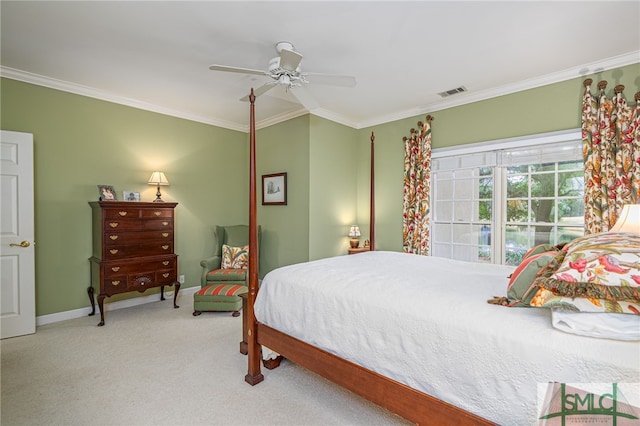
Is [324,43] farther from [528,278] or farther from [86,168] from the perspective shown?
[86,168]

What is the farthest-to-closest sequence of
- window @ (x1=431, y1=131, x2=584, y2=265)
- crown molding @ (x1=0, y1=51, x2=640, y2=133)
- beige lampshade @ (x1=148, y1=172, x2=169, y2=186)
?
1. beige lampshade @ (x1=148, y1=172, x2=169, y2=186)
2. window @ (x1=431, y1=131, x2=584, y2=265)
3. crown molding @ (x1=0, y1=51, x2=640, y2=133)

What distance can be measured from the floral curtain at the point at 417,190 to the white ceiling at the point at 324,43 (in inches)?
24.1

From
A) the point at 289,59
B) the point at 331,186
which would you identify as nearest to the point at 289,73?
the point at 289,59

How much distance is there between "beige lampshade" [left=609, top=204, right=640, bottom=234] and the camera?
232 centimetres

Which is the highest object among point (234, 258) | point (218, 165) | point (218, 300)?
point (218, 165)

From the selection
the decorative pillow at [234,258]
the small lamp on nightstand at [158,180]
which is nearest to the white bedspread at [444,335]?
the decorative pillow at [234,258]

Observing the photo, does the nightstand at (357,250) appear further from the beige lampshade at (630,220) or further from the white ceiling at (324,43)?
the beige lampshade at (630,220)

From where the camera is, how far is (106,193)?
146 inches

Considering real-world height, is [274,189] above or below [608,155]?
below

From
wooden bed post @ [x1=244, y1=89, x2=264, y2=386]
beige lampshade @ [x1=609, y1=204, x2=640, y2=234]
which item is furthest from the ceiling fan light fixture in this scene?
beige lampshade @ [x1=609, y1=204, x2=640, y2=234]

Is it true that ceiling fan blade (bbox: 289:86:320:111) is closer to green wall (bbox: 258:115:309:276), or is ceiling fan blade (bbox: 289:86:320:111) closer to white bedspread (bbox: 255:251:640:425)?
green wall (bbox: 258:115:309:276)

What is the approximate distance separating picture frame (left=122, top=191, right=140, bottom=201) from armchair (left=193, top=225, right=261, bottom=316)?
119 cm

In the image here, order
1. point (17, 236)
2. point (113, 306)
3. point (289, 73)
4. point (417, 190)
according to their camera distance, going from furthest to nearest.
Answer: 1. point (417, 190)
2. point (113, 306)
3. point (17, 236)
4. point (289, 73)

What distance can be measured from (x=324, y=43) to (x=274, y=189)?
2593mm
